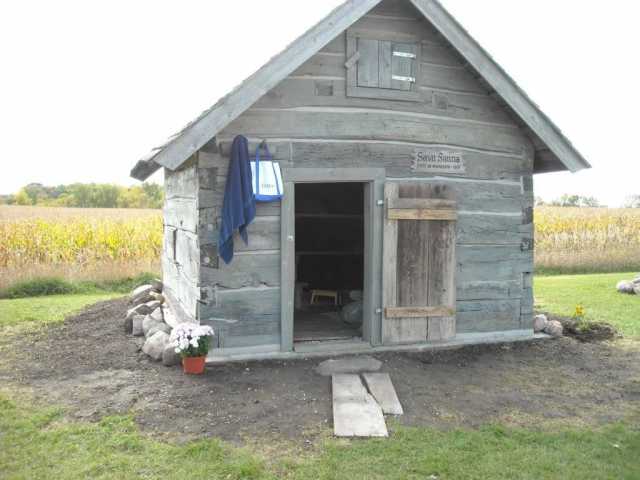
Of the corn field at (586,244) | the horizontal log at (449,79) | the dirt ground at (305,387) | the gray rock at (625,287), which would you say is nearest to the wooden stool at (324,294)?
the dirt ground at (305,387)

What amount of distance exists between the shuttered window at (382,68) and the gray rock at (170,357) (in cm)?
396

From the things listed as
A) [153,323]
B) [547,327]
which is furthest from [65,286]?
[547,327]

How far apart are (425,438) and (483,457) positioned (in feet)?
1.81

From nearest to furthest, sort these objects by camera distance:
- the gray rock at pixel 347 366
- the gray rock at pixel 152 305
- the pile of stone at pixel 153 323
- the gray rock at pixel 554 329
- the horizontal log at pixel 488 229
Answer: the gray rock at pixel 347 366, the pile of stone at pixel 153 323, the horizontal log at pixel 488 229, the gray rock at pixel 554 329, the gray rock at pixel 152 305

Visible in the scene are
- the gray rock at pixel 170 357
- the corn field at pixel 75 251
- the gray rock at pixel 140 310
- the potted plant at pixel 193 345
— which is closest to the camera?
the potted plant at pixel 193 345

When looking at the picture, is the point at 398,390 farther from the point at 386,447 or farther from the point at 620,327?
the point at 620,327

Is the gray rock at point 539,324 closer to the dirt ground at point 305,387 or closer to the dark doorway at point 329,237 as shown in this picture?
the dirt ground at point 305,387

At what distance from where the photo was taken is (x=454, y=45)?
7297 mm

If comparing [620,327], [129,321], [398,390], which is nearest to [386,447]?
[398,390]

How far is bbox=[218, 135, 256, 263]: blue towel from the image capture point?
21.7 ft

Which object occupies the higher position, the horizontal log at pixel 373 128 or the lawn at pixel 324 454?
the horizontal log at pixel 373 128

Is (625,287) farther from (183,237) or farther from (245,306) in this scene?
(183,237)

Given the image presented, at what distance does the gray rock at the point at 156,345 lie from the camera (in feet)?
24.4

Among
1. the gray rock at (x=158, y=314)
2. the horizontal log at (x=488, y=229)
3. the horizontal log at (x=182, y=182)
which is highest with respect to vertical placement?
the horizontal log at (x=182, y=182)
